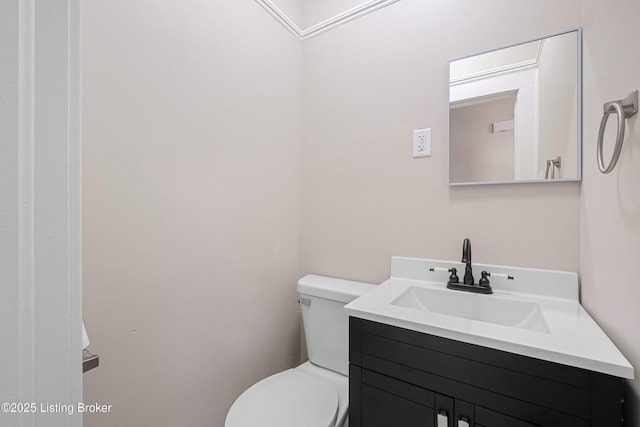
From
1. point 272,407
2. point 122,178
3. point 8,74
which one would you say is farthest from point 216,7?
point 272,407

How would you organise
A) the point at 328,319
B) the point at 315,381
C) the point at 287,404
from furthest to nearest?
1. the point at 328,319
2. the point at 315,381
3. the point at 287,404

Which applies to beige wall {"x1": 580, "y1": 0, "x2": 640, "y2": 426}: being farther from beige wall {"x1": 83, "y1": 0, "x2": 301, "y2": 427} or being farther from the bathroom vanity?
beige wall {"x1": 83, "y1": 0, "x2": 301, "y2": 427}

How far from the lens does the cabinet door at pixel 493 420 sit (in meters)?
0.71

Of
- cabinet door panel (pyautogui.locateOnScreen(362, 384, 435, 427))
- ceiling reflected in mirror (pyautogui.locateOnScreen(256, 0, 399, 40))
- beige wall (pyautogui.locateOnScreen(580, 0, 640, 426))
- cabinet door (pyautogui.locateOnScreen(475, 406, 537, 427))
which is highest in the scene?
ceiling reflected in mirror (pyautogui.locateOnScreen(256, 0, 399, 40))

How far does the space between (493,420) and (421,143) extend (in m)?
1.04

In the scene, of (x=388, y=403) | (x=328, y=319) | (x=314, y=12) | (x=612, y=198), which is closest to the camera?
(x=612, y=198)

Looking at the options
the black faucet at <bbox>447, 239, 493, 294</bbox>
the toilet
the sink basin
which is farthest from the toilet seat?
the black faucet at <bbox>447, 239, 493, 294</bbox>

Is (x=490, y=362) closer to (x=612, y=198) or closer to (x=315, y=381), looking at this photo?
(x=612, y=198)

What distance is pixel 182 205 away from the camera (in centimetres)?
109

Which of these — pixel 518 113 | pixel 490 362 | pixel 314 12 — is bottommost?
pixel 490 362

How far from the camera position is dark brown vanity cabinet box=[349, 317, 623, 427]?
0.65 meters

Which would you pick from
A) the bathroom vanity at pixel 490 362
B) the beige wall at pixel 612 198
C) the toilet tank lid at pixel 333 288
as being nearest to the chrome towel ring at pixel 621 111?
the beige wall at pixel 612 198

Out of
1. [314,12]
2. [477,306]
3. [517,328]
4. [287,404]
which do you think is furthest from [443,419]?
[314,12]

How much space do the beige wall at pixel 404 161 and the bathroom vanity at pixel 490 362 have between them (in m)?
0.20
